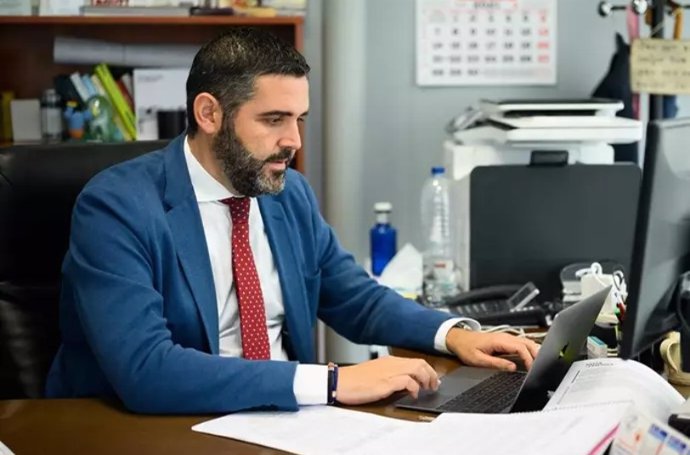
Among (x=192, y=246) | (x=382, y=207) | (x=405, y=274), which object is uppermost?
(x=192, y=246)

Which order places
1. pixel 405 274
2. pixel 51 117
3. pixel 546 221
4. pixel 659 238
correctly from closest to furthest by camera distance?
pixel 659 238 < pixel 546 221 < pixel 405 274 < pixel 51 117

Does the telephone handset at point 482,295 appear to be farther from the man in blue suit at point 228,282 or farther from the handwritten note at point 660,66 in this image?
the handwritten note at point 660,66

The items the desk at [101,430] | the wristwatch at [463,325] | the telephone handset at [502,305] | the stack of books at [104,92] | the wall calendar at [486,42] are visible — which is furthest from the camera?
the wall calendar at [486,42]

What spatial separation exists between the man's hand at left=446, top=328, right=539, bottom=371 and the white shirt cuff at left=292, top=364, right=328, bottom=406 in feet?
1.12

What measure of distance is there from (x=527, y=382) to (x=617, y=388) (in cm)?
13

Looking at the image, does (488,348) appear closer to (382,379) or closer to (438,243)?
(382,379)

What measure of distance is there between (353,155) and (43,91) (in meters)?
1.01

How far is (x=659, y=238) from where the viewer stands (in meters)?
1.34

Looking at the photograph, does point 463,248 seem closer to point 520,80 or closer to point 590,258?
point 590,258

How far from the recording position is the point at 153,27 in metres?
3.36

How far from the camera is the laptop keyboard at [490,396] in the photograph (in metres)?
1.55

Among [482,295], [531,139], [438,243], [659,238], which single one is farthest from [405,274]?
[659,238]

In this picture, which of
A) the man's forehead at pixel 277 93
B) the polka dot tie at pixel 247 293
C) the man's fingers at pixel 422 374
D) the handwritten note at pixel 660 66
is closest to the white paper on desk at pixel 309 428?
the man's fingers at pixel 422 374

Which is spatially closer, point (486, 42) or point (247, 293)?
point (247, 293)
